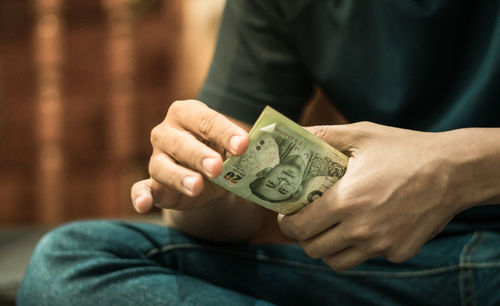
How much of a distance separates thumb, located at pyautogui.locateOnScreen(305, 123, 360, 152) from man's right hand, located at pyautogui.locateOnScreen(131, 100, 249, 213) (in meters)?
0.12

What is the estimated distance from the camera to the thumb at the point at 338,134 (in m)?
0.54

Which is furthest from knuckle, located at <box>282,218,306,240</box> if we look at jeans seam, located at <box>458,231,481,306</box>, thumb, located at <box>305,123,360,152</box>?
jeans seam, located at <box>458,231,481,306</box>

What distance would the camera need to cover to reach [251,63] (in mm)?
886

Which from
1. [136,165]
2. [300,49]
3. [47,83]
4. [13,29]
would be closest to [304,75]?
[300,49]

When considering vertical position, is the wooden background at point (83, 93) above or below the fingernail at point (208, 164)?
below

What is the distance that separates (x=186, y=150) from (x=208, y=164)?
0.04 metres

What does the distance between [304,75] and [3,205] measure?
2133 millimetres

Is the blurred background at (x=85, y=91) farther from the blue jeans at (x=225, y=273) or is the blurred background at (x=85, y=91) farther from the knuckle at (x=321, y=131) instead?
the knuckle at (x=321, y=131)

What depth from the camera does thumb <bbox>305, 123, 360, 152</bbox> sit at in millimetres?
544

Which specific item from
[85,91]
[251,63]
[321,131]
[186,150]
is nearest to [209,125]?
[186,150]

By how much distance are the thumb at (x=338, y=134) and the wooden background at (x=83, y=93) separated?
1.59 m

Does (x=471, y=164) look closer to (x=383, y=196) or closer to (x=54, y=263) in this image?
(x=383, y=196)

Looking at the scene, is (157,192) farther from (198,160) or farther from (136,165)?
(136,165)

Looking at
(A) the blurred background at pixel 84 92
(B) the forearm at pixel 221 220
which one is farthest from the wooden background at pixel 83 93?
(B) the forearm at pixel 221 220
